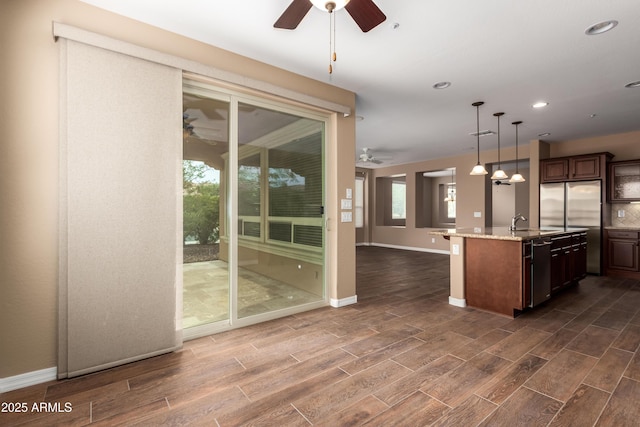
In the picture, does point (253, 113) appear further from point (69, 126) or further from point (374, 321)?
point (374, 321)

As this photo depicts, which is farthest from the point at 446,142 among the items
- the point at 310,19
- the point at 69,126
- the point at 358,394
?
the point at 69,126

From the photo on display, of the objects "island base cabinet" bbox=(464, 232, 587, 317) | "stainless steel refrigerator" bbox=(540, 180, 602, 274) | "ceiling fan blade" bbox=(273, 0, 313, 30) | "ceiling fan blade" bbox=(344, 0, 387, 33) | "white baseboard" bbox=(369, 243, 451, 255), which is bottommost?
"white baseboard" bbox=(369, 243, 451, 255)

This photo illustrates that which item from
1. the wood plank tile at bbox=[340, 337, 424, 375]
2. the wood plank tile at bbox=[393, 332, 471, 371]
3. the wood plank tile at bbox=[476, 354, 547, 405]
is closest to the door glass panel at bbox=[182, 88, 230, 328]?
the wood plank tile at bbox=[340, 337, 424, 375]

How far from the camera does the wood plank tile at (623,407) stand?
175 cm

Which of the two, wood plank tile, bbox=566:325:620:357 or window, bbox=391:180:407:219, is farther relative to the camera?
window, bbox=391:180:407:219

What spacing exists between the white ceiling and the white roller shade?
583 mm

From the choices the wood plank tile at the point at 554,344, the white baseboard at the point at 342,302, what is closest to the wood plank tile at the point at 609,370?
the wood plank tile at the point at 554,344

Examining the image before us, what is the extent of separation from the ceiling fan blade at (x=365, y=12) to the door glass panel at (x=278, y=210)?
1588 mm

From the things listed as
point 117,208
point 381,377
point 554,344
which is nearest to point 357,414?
point 381,377

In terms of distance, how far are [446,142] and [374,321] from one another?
198 inches

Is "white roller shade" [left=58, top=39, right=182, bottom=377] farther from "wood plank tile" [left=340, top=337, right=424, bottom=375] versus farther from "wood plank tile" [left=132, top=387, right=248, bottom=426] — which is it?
"wood plank tile" [left=340, top=337, right=424, bottom=375]

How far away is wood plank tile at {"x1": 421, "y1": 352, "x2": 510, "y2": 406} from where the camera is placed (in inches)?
78.5

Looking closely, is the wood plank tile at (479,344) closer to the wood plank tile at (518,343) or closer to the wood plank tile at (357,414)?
the wood plank tile at (518,343)

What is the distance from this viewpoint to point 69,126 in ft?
7.26
